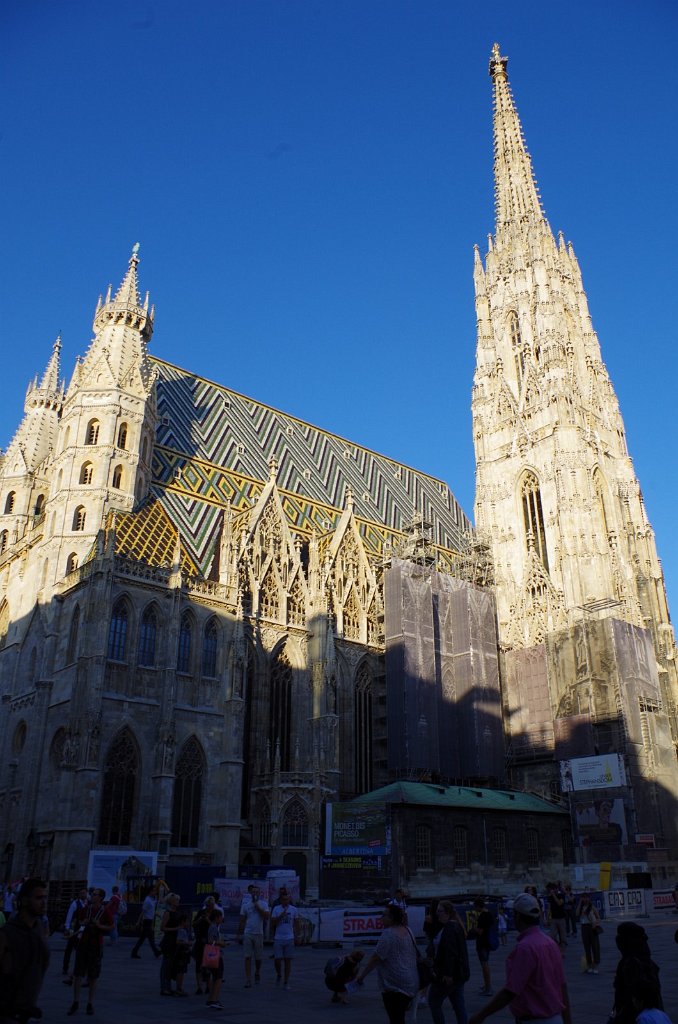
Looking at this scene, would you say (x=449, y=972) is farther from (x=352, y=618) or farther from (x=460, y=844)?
(x=352, y=618)

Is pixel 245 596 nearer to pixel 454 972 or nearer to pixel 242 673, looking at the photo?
pixel 242 673

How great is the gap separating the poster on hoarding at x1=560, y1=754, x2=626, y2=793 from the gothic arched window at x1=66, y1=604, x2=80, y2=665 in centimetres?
2500

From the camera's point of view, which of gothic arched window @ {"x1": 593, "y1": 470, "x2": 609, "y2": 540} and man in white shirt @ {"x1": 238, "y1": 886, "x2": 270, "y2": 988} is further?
gothic arched window @ {"x1": 593, "y1": 470, "x2": 609, "y2": 540}

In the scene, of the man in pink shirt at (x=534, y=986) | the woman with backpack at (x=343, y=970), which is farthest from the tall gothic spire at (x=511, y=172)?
the man in pink shirt at (x=534, y=986)

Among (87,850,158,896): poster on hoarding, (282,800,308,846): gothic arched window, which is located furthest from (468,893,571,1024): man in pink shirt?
(282,800,308,846): gothic arched window

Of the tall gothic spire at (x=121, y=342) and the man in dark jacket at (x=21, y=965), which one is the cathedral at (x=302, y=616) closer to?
the tall gothic spire at (x=121, y=342)

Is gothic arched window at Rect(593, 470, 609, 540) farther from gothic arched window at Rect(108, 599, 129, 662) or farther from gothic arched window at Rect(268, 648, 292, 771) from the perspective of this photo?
gothic arched window at Rect(108, 599, 129, 662)

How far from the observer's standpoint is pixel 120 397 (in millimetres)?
40375

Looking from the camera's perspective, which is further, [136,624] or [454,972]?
[136,624]

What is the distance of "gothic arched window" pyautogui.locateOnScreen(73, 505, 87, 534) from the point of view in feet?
124

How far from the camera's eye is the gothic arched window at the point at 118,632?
33.2 meters

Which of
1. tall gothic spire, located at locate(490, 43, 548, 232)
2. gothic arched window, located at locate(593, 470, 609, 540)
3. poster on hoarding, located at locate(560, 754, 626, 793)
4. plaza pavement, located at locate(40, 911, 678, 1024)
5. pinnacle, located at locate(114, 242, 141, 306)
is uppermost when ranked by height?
tall gothic spire, located at locate(490, 43, 548, 232)

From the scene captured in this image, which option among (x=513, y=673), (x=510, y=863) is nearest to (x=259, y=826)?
(x=510, y=863)

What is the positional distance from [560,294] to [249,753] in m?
38.8
